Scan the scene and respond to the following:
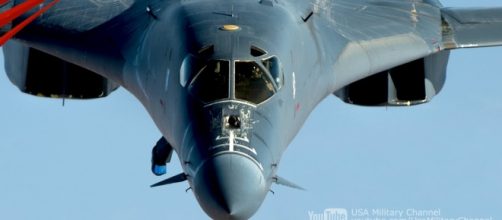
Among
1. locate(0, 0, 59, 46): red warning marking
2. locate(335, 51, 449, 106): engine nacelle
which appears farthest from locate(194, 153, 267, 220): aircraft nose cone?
locate(335, 51, 449, 106): engine nacelle

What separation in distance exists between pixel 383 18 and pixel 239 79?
14.1 m

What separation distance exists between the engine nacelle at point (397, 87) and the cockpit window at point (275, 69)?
12.4m

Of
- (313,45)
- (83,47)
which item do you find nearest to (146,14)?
(83,47)

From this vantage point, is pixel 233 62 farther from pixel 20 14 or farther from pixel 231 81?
pixel 20 14

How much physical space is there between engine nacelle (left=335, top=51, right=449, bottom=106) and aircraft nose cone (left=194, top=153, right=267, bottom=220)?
49.0ft

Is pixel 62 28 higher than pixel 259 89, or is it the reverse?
pixel 62 28

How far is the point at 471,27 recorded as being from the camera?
53.2 metres

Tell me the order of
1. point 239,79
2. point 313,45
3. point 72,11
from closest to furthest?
point 239,79, point 313,45, point 72,11

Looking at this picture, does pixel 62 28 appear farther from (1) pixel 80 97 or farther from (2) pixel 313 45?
Answer: (2) pixel 313 45

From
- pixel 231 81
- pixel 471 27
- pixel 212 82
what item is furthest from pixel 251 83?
pixel 471 27

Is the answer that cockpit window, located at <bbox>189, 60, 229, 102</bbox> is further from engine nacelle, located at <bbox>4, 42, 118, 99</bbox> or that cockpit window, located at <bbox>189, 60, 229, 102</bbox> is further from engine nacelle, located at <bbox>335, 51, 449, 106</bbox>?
engine nacelle, located at <bbox>335, 51, 449, 106</bbox>

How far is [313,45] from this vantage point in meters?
46.8

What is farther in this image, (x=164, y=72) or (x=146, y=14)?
(x=146, y=14)

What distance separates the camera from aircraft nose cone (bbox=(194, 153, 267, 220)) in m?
37.8
